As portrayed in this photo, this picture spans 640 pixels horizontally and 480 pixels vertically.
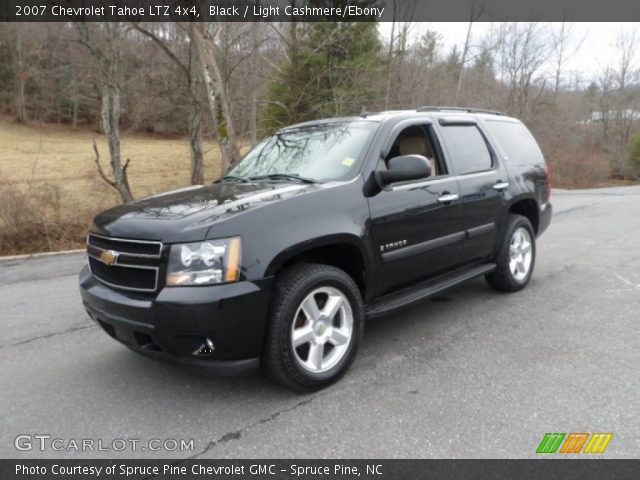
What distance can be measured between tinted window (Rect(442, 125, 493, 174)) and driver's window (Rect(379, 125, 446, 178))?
0.18 meters

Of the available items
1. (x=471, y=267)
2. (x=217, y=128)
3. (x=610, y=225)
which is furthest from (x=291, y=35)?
(x=471, y=267)

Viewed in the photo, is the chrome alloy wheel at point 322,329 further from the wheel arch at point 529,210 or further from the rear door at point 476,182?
the wheel arch at point 529,210

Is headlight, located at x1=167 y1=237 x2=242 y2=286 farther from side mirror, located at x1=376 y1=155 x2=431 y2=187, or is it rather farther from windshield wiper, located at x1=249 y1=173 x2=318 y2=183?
side mirror, located at x1=376 y1=155 x2=431 y2=187

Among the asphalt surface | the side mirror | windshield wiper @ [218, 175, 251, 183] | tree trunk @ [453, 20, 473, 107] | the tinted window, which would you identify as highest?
tree trunk @ [453, 20, 473, 107]

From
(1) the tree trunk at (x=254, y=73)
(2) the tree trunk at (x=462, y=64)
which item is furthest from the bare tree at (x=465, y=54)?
(1) the tree trunk at (x=254, y=73)

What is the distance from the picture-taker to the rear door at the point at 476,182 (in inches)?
168

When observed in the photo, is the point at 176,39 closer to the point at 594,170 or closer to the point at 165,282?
the point at 165,282

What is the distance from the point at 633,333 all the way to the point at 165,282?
150 inches

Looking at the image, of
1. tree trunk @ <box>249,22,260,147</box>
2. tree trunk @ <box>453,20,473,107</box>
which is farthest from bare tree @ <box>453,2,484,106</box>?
tree trunk @ <box>249,22,260,147</box>

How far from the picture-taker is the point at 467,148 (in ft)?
14.9

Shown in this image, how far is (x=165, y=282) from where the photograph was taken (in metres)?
2.70

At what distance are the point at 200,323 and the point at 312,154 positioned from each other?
1837mm

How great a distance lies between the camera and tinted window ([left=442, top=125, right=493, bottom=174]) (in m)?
4.34

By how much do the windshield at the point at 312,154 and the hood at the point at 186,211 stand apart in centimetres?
31
